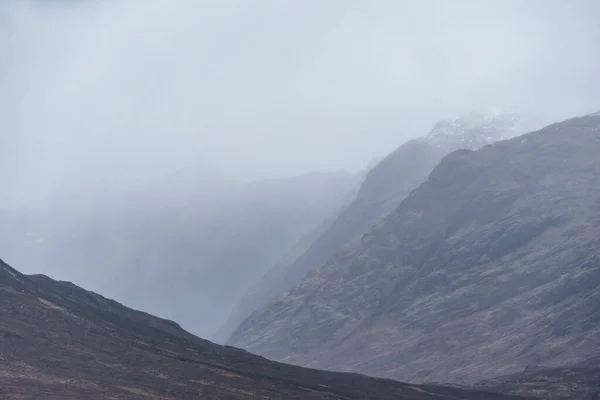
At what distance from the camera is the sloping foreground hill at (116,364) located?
94.9m

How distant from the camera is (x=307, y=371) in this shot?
488 ft

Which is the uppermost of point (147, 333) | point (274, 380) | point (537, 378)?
point (537, 378)

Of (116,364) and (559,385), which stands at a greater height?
(559,385)

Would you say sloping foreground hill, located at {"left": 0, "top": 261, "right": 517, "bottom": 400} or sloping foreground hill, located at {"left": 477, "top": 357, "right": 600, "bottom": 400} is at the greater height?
sloping foreground hill, located at {"left": 477, "top": 357, "right": 600, "bottom": 400}

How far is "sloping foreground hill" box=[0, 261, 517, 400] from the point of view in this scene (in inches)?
3737

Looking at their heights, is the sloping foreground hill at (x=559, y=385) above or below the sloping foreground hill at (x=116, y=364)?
above

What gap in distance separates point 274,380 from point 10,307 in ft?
127

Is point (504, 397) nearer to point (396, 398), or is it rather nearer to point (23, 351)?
point (396, 398)

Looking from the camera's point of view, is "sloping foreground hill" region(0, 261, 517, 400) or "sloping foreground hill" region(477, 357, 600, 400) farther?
"sloping foreground hill" region(477, 357, 600, 400)

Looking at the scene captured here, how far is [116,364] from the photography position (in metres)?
107

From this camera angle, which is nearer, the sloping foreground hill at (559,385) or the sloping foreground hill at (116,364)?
the sloping foreground hill at (116,364)

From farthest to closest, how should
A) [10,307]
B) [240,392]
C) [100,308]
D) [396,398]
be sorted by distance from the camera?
[100,308] < [396,398] < [10,307] < [240,392]

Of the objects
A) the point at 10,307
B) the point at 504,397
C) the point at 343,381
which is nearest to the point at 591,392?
the point at 504,397

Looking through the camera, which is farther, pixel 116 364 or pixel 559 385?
pixel 559 385
